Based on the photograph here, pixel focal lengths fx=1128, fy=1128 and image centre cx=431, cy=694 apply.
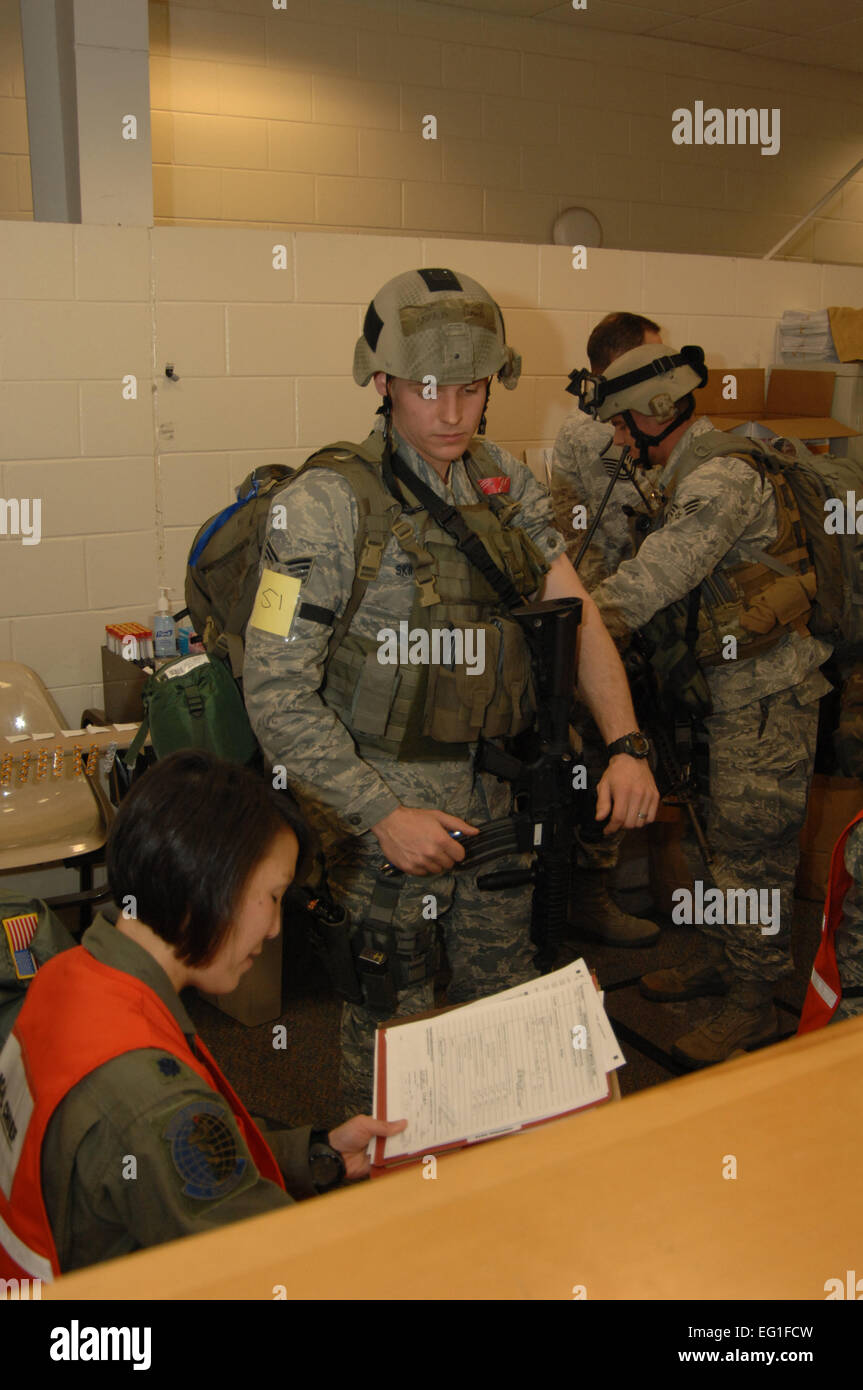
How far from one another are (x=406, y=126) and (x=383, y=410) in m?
4.46

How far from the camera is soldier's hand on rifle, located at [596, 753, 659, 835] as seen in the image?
192cm

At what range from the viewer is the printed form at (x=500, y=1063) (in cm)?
112

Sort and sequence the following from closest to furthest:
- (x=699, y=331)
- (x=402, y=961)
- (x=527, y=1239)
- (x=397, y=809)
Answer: (x=527, y=1239)
(x=397, y=809)
(x=402, y=961)
(x=699, y=331)

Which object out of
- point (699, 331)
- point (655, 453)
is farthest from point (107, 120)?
point (699, 331)

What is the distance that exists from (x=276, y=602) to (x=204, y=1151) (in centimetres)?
95

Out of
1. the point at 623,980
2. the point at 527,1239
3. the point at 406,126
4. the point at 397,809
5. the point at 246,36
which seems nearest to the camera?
the point at 527,1239

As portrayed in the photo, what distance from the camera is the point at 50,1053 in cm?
105

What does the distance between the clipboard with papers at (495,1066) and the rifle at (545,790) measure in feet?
2.00

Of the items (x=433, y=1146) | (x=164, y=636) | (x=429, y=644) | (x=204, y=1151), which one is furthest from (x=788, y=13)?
(x=204, y=1151)

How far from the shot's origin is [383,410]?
1949 mm

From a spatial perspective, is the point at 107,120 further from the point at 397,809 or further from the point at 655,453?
the point at 397,809

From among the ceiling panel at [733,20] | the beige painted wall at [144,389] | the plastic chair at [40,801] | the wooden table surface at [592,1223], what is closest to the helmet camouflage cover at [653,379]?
the beige painted wall at [144,389]

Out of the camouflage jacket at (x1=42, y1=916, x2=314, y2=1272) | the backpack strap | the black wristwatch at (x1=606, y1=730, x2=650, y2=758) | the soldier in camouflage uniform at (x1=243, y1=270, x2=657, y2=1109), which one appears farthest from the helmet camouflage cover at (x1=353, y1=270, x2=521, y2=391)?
the camouflage jacket at (x1=42, y1=916, x2=314, y2=1272)

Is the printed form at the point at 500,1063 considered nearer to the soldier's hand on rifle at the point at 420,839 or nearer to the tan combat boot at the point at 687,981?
the soldier's hand on rifle at the point at 420,839
